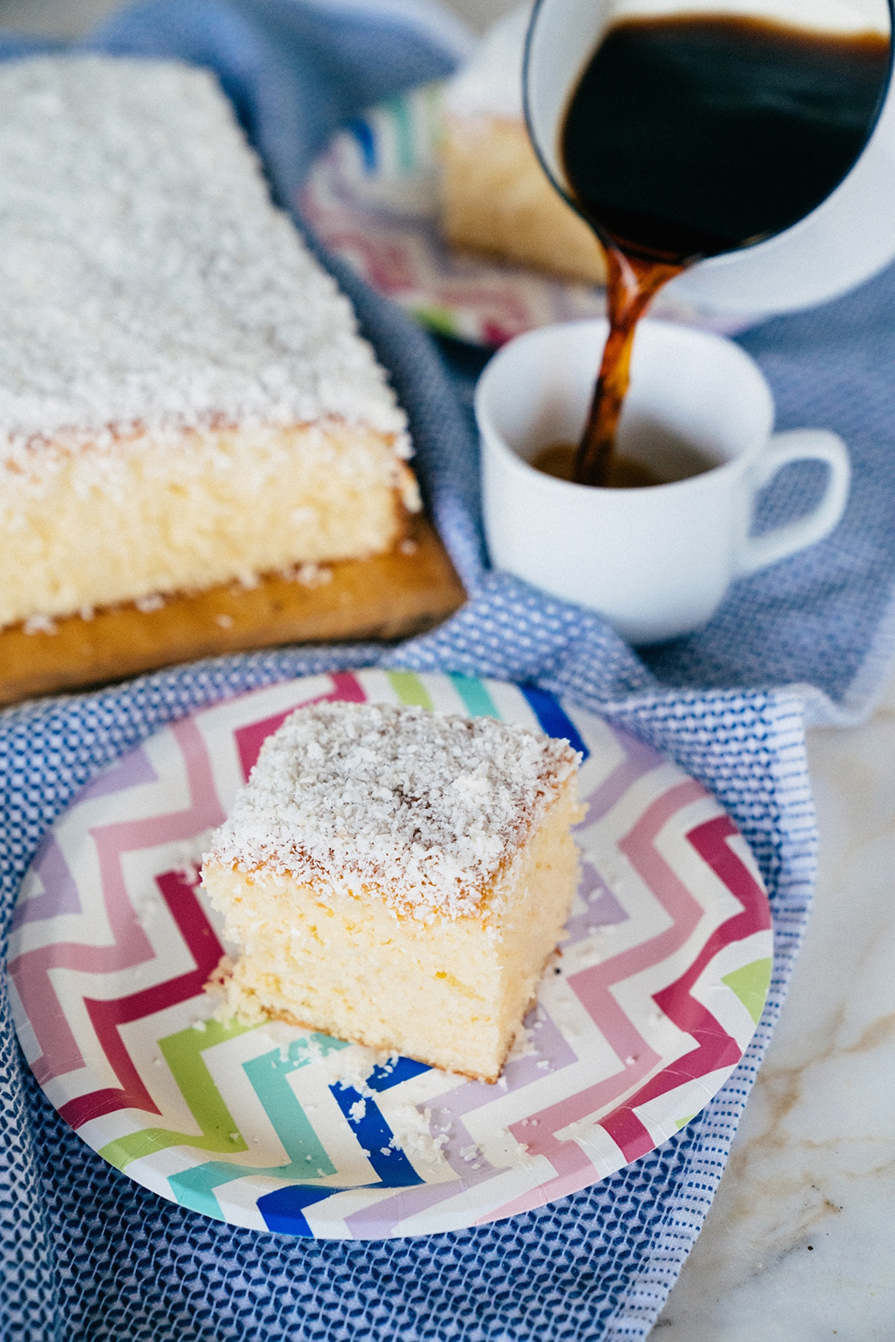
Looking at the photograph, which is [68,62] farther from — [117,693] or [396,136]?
[117,693]

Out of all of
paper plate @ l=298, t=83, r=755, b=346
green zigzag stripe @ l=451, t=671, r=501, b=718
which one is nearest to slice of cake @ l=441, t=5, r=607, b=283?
paper plate @ l=298, t=83, r=755, b=346

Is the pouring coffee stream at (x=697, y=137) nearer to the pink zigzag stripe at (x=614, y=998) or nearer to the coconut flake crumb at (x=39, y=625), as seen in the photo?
the pink zigzag stripe at (x=614, y=998)

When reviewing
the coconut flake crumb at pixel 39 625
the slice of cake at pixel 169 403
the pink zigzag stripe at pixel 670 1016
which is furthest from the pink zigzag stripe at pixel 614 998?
the coconut flake crumb at pixel 39 625

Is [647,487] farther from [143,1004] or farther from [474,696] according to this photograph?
[143,1004]

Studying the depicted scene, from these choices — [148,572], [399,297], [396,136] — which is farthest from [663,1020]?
[396,136]

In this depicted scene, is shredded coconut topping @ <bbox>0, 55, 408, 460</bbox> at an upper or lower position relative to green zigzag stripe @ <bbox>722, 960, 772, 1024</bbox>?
upper

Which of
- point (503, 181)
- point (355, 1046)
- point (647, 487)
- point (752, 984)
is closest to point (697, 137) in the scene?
point (647, 487)

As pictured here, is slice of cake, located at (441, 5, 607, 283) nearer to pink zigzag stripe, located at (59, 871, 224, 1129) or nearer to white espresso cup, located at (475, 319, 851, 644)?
white espresso cup, located at (475, 319, 851, 644)

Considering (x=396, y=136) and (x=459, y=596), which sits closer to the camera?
(x=459, y=596)
